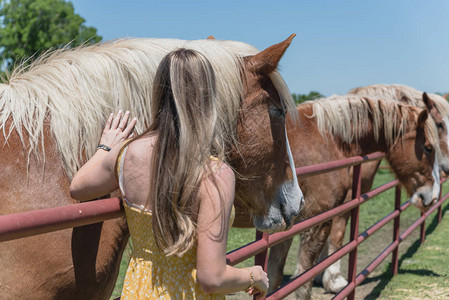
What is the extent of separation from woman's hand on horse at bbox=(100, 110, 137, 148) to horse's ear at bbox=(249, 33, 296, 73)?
539 mm

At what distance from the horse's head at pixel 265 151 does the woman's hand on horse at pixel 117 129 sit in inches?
16.4

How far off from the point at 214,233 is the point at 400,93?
5.34m

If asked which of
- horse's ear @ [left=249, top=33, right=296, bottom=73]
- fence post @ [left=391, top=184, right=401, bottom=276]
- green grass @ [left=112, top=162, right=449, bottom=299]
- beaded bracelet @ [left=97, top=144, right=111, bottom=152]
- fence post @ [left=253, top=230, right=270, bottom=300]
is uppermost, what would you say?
horse's ear @ [left=249, top=33, right=296, bottom=73]

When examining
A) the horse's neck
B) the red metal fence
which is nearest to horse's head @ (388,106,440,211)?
the horse's neck

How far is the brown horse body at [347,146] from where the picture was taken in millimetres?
4039

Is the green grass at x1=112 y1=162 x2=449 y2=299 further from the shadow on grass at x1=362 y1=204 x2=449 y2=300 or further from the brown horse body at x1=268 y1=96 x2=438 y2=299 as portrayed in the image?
the brown horse body at x1=268 y1=96 x2=438 y2=299

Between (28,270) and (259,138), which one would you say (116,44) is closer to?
(259,138)

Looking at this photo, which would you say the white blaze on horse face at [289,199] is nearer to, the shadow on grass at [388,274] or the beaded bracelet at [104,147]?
the beaded bracelet at [104,147]

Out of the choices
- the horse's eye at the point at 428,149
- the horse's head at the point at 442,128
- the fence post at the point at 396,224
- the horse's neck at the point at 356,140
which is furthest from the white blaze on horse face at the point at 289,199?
the horse's head at the point at 442,128

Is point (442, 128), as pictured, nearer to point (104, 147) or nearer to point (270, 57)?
point (270, 57)

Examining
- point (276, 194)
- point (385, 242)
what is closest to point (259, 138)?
point (276, 194)

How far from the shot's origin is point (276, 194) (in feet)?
6.03

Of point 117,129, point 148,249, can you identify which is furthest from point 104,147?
point 148,249

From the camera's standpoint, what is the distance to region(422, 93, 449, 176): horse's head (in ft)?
18.3
